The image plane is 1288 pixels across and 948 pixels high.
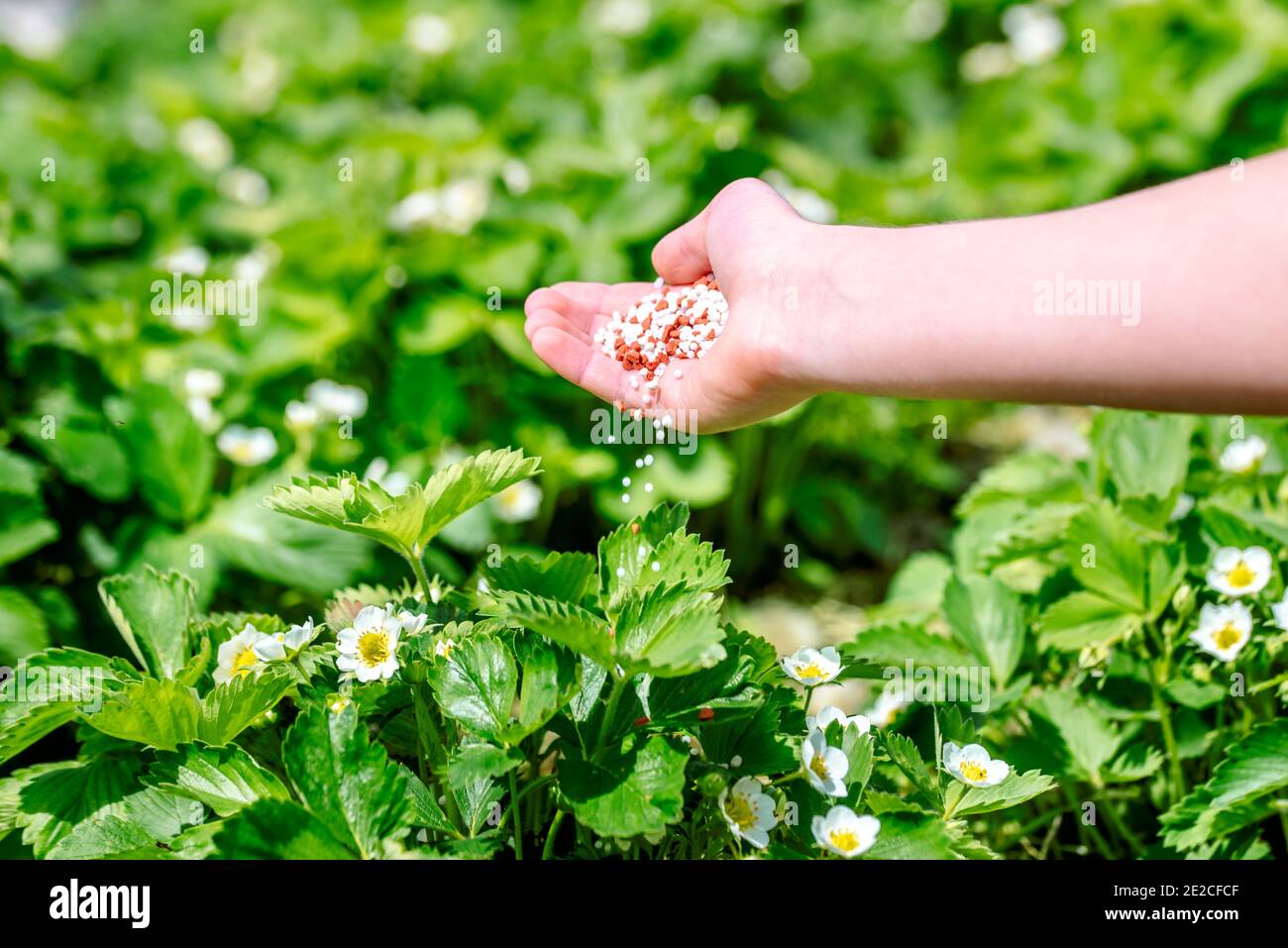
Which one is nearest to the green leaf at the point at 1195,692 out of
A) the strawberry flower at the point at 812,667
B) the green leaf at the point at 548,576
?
the strawberry flower at the point at 812,667

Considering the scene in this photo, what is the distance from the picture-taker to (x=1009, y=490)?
200 centimetres

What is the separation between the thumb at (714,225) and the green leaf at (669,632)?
57 centimetres

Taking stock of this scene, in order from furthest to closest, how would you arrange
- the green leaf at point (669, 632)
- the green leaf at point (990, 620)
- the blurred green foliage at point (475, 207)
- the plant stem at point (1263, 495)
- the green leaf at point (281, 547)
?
the blurred green foliage at point (475, 207) → the green leaf at point (281, 547) → the plant stem at point (1263, 495) → the green leaf at point (990, 620) → the green leaf at point (669, 632)

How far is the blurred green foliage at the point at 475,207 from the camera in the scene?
2.05m

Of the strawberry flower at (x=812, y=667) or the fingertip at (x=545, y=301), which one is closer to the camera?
the strawberry flower at (x=812, y=667)

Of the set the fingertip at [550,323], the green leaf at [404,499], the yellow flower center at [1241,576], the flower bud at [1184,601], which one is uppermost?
the fingertip at [550,323]

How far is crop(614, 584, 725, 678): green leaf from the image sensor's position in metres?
1.06

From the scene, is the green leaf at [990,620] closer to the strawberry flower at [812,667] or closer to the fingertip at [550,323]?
the strawberry flower at [812,667]

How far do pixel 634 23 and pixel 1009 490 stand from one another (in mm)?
2526

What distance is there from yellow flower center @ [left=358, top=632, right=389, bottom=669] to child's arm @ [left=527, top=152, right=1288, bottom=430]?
0.54m

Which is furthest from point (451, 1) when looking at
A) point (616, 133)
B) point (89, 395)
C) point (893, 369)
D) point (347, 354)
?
point (893, 369)

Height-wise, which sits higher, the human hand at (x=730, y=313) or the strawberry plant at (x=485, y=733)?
the human hand at (x=730, y=313)

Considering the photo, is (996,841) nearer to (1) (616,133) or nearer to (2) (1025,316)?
(2) (1025,316)

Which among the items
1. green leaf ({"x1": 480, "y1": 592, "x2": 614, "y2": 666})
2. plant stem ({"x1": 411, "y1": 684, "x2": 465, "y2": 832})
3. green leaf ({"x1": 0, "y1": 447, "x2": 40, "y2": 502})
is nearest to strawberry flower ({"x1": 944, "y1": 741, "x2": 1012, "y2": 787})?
green leaf ({"x1": 480, "y1": 592, "x2": 614, "y2": 666})
